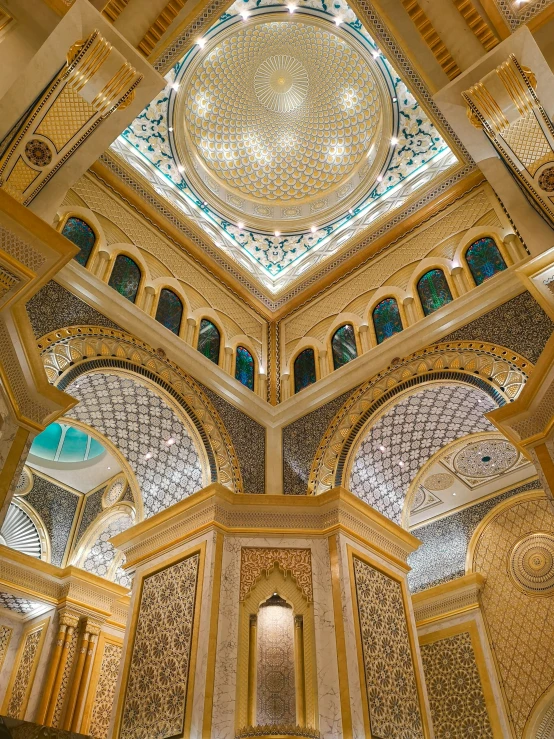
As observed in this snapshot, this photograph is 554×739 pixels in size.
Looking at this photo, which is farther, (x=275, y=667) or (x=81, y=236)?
(x=81, y=236)

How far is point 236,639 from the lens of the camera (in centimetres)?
538

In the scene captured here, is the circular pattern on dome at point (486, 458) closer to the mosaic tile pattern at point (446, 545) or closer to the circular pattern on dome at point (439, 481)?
the circular pattern on dome at point (439, 481)

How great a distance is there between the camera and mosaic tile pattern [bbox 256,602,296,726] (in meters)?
5.25

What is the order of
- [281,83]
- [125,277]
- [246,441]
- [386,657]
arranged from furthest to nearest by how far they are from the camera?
1. [281,83]
2. [246,441]
3. [125,277]
4. [386,657]

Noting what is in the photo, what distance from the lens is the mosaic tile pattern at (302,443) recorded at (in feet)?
22.5

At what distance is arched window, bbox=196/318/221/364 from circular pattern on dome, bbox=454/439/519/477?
361 centimetres

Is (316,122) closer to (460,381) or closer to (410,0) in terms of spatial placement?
(410,0)

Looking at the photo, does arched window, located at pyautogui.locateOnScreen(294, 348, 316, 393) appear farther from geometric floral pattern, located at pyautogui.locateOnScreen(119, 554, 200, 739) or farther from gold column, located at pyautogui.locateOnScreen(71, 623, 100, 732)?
gold column, located at pyautogui.locateOnScreen(71, 623, 100, 732)

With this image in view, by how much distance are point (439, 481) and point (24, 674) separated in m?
6.26

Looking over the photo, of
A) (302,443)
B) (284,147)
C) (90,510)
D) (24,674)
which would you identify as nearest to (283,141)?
(284,147)

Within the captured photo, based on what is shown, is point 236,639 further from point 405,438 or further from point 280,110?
point 280,110

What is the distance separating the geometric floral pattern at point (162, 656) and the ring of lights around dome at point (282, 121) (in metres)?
5.20

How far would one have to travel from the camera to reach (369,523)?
21.2ft

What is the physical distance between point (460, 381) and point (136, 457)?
3834mm
